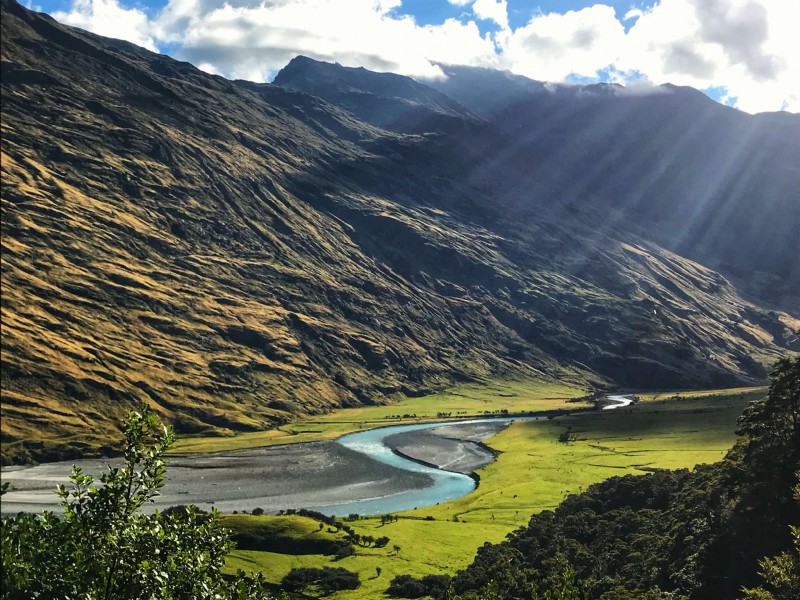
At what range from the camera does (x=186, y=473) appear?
164750 mm

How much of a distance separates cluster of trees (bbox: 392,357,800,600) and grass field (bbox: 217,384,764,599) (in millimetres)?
9502

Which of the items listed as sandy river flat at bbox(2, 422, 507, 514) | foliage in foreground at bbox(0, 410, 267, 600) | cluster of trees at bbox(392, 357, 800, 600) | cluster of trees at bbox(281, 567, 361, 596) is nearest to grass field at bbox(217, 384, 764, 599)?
cluster of trees at bbox(281, 567, 361, 596)

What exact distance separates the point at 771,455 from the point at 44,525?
68.4 m

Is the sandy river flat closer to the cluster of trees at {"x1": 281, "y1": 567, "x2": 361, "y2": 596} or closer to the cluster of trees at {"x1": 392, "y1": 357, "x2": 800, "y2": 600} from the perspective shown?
the cluster of trees at {"x1": 281, "y1": 567, "x2": 361, "y2": 596}

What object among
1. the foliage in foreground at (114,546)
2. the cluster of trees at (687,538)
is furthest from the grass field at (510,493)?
the foliage in foreground at (114,546)

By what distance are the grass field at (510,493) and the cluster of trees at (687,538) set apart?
9.50m

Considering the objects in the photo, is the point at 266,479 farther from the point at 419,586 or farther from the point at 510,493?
the point at 419,586

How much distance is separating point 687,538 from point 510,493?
239 ft

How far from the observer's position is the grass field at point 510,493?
94000 mm

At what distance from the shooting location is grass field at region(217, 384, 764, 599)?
94000 mm

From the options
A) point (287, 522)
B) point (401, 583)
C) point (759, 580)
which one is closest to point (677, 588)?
point (759, 580)

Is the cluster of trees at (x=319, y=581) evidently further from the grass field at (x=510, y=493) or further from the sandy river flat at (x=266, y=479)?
the sandy river flat at (x=266, y=479)

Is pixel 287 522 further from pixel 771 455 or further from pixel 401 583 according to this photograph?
pixel 771 455

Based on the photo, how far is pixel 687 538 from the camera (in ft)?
219
